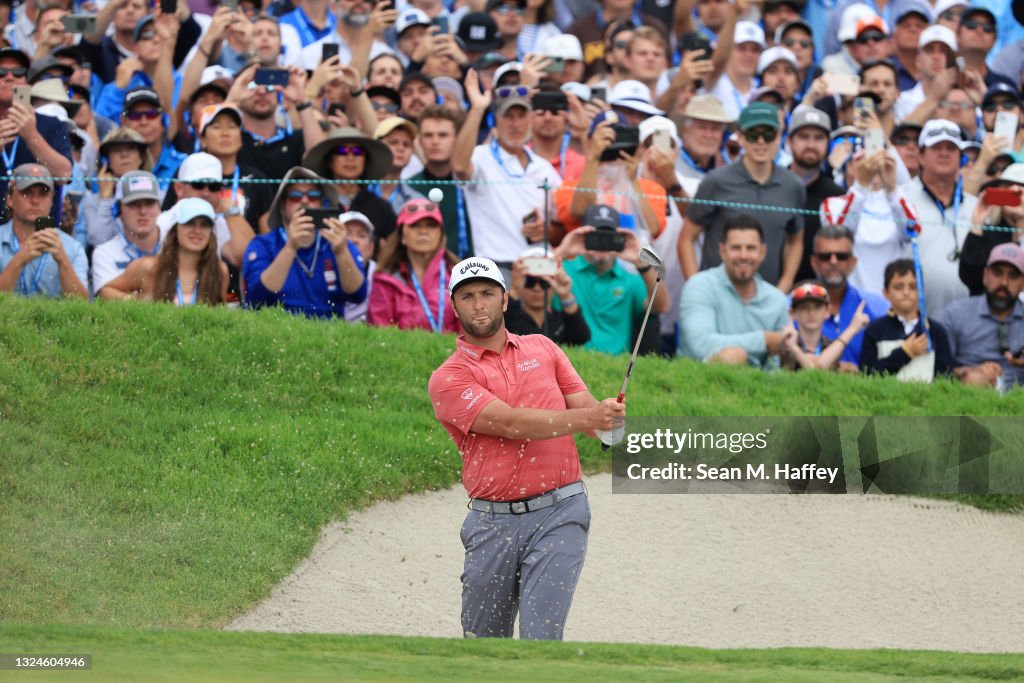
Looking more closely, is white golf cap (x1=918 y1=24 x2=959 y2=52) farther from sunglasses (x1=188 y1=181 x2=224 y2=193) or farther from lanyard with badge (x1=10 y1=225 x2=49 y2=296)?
lanyard with badge (x1=10 y1=225 x2=49 y2=296)

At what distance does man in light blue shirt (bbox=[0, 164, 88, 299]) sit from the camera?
1243 centimetres

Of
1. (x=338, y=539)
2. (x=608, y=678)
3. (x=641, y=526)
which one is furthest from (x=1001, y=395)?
(x=608, y=678)

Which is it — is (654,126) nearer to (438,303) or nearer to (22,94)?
(438,303)

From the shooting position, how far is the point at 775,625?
1105cm

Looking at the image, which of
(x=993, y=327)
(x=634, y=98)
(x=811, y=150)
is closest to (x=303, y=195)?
(x=634, y=98)

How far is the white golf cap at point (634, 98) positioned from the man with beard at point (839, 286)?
86.2 inches

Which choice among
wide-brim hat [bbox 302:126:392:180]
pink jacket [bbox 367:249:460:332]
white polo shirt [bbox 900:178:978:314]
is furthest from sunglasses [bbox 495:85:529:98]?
white polo shirt [bbox 900:178:978:314]

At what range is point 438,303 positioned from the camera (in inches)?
524

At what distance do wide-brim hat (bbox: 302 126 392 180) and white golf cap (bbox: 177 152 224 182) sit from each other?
72 centimetres

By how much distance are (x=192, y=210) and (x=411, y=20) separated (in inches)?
189

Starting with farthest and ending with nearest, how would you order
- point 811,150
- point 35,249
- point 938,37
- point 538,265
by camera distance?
point 938,37, point 811,150, point 538,265, point 35,249

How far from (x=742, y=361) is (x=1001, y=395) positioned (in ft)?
6.68

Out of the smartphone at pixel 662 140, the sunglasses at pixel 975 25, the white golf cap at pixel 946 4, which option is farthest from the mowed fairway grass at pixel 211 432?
the white golf cap at pixel 946 4

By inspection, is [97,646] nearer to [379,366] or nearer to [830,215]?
[379,366]
